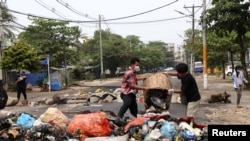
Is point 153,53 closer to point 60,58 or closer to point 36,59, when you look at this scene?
point 60,58

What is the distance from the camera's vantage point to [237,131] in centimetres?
570

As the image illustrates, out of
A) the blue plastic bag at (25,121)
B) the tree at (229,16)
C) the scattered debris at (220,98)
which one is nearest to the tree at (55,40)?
the tree at (229,16)

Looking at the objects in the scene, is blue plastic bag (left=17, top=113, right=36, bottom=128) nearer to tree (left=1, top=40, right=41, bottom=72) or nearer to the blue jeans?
the blue jeans

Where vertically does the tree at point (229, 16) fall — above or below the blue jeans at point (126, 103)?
above

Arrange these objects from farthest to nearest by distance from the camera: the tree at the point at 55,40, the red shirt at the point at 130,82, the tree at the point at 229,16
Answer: the tree at the point at 55,40, the tree at the point at 229,16, the red shirt at the point at 130,82

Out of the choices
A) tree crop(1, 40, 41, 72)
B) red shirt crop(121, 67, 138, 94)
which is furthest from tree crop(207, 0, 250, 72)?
red shirt crop(121, 67, 138, 94)

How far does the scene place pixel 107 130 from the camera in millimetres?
8594

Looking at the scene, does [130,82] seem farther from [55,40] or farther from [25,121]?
[55,40]

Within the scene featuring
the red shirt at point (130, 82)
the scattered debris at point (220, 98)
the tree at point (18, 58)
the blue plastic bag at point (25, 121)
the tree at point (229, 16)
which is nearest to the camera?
the blue plastic bag at point (25, 121)

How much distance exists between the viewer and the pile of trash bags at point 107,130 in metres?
8.03

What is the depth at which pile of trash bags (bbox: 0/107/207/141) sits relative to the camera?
26.3 feet

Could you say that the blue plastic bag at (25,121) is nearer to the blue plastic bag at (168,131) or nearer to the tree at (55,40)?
the blue plastic bag at (168,131)

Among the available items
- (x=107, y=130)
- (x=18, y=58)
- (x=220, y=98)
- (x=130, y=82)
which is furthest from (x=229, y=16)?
(x=107, y=130)

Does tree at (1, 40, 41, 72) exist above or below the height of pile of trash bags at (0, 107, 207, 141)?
above
